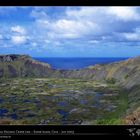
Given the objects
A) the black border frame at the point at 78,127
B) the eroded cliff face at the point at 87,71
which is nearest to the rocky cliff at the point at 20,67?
the eroded cliff face at the point at 87,71

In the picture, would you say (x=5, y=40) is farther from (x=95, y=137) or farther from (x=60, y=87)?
(x=95, y=137)

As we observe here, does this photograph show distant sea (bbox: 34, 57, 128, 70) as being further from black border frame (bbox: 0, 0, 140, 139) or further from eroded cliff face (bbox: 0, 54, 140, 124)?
black border frame (bbox: 0, 0, 140, 139)

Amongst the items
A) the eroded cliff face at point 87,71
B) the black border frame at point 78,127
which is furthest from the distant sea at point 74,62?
the black border frame at point 78,127

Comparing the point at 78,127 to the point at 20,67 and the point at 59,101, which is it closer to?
the point at 59,101

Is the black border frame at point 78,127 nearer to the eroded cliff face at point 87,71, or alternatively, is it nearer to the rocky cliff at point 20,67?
the eroded cliff face at point 87,71

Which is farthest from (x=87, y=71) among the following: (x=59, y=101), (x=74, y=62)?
(x=59, y=101)

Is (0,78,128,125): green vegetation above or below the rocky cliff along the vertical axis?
below

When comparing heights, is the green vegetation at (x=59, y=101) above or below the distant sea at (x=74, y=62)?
below

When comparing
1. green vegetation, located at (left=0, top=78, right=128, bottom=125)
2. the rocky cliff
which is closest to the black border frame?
green vegetation, located at (left=0, top=78, right=128, bottom=125)
